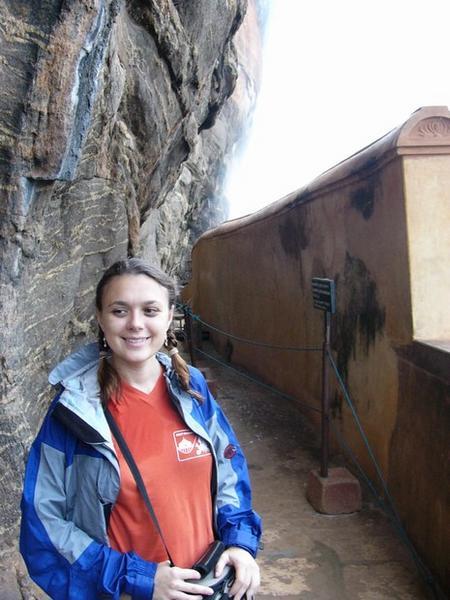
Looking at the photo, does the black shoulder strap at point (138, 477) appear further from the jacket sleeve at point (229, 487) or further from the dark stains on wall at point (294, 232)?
the dark stains on wall at point (294, 232)

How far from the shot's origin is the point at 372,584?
9.89 ft

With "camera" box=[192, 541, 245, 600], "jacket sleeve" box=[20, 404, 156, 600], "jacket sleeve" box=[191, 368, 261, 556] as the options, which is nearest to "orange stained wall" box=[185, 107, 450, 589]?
"jacket sleeve" box=[191, 368, 261, 556]

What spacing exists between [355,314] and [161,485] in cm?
313

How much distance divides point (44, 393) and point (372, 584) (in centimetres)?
221

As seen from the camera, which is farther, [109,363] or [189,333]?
[189,333]

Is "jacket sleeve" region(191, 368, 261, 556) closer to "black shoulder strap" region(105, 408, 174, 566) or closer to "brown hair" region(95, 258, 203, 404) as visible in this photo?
"brown hair" region(95, 258, 203, 404)

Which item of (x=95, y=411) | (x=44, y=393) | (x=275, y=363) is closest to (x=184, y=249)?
(x=275, y=363)

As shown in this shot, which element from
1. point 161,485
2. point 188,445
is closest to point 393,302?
point 188,445

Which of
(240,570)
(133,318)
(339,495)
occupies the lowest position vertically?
(339,495)

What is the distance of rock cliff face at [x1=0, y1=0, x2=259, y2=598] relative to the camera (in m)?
2.56

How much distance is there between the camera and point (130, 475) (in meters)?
1.44

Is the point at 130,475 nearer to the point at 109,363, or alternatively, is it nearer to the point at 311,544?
the point at 109,363

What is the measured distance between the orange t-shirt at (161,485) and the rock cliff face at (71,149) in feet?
4.51

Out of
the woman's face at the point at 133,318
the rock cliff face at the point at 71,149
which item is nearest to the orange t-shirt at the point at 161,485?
the woman's face at the point at 133,318
